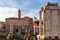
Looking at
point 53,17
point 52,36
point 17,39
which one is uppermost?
point 53,17

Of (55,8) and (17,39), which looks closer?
(55,8)

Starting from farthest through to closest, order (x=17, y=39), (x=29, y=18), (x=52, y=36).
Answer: (x=29, y=18)
(x=17, y=39)
(x=52, y=36)

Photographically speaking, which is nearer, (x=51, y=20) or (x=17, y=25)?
(x=51, y=20)

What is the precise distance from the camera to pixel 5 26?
2007 inches

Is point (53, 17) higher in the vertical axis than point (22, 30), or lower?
higher

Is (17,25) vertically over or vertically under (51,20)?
under

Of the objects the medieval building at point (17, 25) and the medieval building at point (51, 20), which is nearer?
the medieval building at point (51, 20)

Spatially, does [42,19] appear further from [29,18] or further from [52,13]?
[29,18]

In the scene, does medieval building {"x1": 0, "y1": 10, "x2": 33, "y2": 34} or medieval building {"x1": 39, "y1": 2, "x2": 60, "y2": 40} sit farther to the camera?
medieval building {"x1": 0, "y1": 10, "x2": 33, "y2": 34}

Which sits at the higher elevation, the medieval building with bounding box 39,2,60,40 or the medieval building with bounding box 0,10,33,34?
the medieval building with bounding box 39,2,60,40

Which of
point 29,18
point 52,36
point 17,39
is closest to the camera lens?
point 52,36

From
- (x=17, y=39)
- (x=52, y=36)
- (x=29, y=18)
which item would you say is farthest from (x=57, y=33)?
(x=29, y=18)

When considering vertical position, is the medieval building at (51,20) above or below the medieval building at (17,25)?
above

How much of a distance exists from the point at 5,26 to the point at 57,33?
34.5 metres
